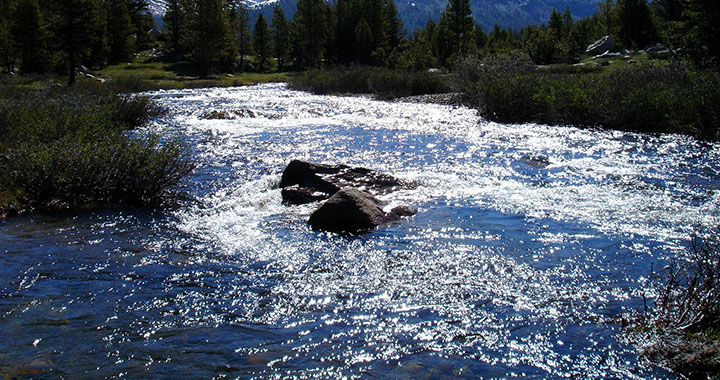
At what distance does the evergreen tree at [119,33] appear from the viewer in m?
86.6

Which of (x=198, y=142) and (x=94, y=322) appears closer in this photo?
(x=94, y=322)

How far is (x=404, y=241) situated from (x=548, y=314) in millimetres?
3669

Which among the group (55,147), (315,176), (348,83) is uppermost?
(348,83)

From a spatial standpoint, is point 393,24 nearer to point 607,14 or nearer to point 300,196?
point 607,14

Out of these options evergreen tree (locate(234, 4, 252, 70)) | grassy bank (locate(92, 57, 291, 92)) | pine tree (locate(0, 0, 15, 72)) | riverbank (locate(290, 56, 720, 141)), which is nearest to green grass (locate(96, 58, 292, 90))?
grassy bank (locate(92, 57, 291, 92))

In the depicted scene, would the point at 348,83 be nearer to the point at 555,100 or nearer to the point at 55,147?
the point at 555,100

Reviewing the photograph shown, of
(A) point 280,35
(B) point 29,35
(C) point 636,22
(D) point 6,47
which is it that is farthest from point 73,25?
(C) point 636,22

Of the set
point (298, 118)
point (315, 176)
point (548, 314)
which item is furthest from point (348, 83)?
point (548, 314)

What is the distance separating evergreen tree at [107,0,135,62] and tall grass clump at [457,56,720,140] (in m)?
75.3

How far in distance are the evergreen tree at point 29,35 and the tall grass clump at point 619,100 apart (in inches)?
2272

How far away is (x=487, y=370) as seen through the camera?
5.59 meters

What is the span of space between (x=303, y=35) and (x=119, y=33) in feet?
106

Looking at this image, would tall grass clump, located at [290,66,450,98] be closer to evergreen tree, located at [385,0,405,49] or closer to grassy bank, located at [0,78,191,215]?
grassy bank, located at [0,78,191,215]

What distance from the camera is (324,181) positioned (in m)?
13.6
